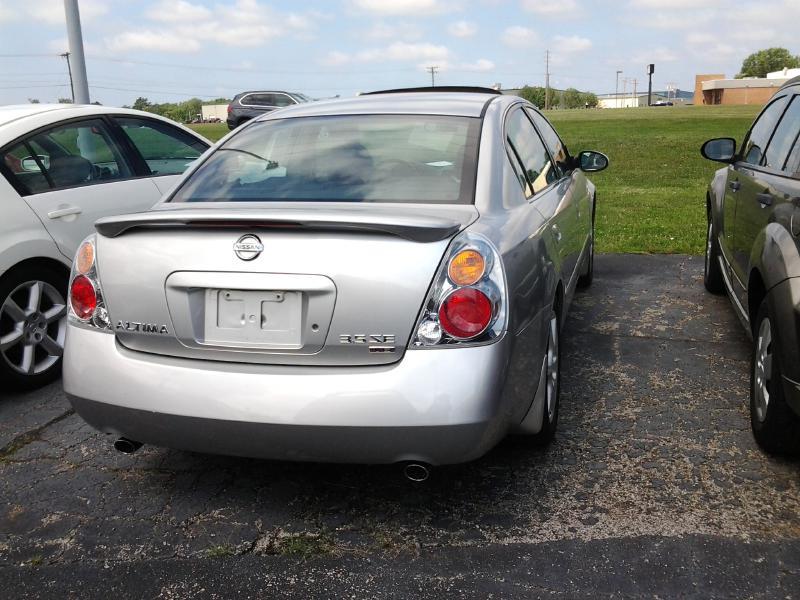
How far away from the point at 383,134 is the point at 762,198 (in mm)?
1935

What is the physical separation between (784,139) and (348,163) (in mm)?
2411

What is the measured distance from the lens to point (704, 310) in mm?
6094

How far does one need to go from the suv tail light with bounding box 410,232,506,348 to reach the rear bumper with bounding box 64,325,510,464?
49 millimetres

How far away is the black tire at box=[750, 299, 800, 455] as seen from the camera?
341cm

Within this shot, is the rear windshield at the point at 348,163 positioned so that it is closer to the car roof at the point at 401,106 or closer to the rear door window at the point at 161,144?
the car roof at the point at 401,106

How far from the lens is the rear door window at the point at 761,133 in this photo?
4.84 m

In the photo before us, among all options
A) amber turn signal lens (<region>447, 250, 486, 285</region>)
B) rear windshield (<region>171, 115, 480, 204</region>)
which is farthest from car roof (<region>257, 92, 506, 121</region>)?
amber turn signal lens (<region>447, 250, 486, 285</region>)

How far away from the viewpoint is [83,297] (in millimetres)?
3184

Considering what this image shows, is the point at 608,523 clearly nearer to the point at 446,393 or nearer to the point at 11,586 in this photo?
the point at 446,393

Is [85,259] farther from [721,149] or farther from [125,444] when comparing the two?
[721,149]

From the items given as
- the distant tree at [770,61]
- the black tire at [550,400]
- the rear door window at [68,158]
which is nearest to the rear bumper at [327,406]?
the black tire at [550,400]

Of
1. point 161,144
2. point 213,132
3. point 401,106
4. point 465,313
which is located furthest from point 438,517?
point 213,132

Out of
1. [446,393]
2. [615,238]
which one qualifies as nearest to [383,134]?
[446,393]

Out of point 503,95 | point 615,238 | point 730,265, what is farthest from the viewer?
point 615,238
